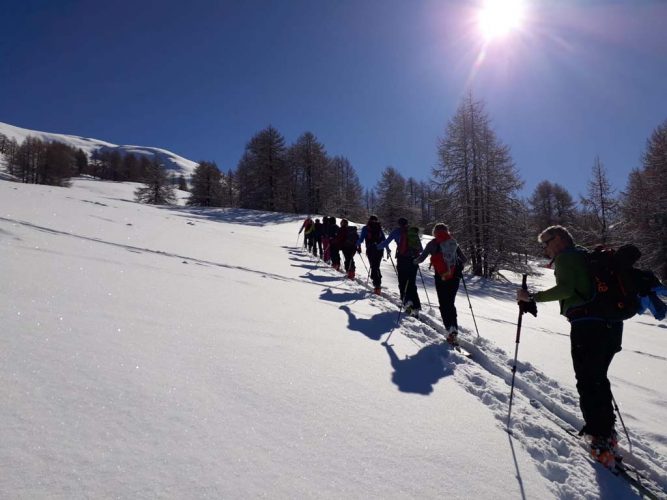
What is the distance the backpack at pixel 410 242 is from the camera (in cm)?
804

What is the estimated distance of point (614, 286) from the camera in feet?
10.7

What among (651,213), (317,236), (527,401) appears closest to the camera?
(527,401)

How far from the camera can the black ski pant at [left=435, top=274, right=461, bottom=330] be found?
615 centimetres

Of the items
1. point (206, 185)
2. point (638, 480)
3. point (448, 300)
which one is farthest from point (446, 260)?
point (206, 185)

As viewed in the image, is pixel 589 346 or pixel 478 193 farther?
pixel 478 193

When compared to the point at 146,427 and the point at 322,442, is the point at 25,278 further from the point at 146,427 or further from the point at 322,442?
the point at 322,442

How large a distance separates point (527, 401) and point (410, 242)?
4.44 meters

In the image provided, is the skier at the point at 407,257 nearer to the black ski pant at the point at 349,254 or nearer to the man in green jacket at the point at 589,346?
the black ski pant at the point at 349,254

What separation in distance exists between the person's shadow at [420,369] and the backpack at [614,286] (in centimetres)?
166

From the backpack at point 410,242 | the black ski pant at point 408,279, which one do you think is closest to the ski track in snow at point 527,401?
the black ski pant at point 408,279

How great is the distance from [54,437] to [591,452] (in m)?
4.08

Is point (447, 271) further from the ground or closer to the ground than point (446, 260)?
closer to the ground

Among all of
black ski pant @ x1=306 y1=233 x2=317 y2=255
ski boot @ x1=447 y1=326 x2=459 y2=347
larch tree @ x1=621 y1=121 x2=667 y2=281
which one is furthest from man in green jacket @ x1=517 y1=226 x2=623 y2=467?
larch tree @ x1=621 y1=121 x2=667 y2=281

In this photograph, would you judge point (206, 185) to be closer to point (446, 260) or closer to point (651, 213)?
point (651, 213)
